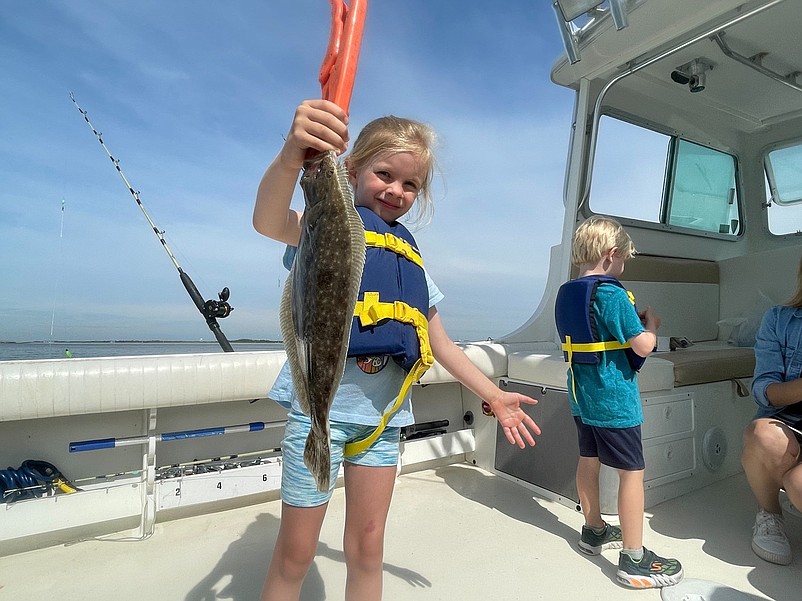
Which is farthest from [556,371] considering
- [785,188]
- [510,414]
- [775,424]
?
[785,188]

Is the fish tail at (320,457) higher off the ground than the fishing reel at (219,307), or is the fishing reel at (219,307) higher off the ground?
the fishing reel at (219,307)

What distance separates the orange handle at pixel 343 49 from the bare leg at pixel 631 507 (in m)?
2.15

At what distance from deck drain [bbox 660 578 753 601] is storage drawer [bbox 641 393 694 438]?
3.00 ft

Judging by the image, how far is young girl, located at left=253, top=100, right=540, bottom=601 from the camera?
4.91 feet

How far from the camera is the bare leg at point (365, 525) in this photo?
1.57 metres

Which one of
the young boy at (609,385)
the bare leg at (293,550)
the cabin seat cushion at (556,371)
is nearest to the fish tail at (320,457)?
the bare leg at (293,550)

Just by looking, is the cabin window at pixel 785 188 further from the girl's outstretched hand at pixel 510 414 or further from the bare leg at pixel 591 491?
the girl's outstretched hand at pixel 510 414

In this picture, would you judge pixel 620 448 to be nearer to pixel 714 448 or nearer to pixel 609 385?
pixel 609 385

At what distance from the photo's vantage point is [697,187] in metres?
5.40

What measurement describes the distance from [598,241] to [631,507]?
1324mm

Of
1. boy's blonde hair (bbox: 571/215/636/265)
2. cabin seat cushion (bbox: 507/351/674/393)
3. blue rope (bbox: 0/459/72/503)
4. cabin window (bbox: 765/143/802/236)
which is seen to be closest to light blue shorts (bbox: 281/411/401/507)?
boy's blonde hair (bbox: 571/215/636/265)

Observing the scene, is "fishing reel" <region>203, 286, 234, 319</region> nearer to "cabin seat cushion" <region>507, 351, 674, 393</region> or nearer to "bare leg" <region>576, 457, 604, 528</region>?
"cabin seat cushion" <region>507, 351, 674, 393</region>

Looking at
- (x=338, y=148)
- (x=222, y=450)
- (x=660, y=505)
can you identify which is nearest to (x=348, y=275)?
(x=338, y=148)

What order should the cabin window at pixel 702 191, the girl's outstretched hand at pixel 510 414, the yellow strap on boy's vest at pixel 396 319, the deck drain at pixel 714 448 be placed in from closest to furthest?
1. the yellow strap on boy's vest at pixel 396 319
2. the girl's outstretched hand at pixel 510 414
3. the deck drain at pixel 714 448
4. the cabin window at pixel 702 191
